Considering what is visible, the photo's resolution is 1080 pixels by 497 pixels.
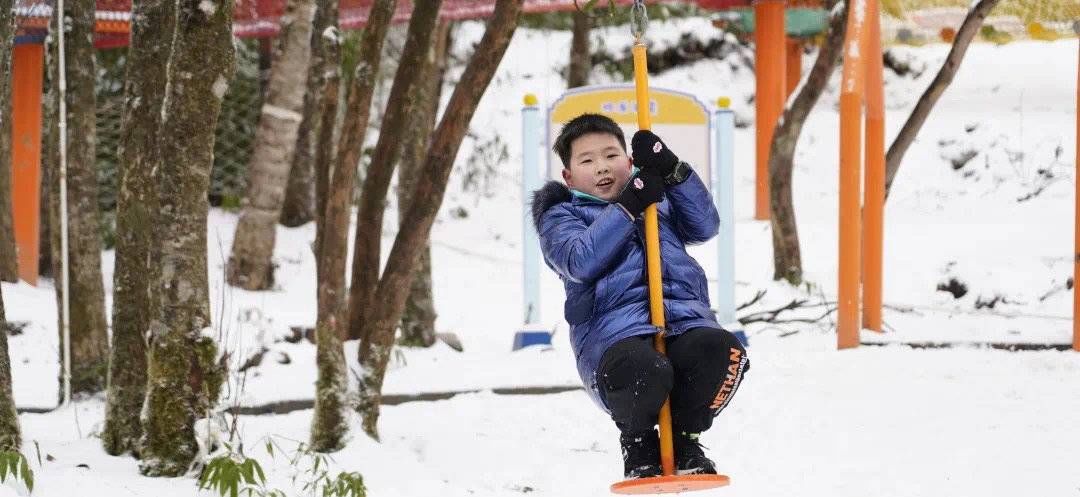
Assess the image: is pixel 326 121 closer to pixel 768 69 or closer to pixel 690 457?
pixel 690 457

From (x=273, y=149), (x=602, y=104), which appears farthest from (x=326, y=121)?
(x=273, y=149)

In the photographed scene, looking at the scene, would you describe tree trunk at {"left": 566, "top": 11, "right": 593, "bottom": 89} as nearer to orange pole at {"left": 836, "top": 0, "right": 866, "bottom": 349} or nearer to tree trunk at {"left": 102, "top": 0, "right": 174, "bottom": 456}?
orange pole at {"left": 836, "top": 0, "right": 866, "bottom": 349}

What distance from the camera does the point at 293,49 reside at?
39.0 ft

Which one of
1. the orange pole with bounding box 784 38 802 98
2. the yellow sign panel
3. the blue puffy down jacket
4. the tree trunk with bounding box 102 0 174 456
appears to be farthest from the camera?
the orange pole with bounding box 784 38 802 98

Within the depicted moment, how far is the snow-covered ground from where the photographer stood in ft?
19.8

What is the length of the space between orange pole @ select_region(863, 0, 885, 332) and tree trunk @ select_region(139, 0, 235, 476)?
4980mm

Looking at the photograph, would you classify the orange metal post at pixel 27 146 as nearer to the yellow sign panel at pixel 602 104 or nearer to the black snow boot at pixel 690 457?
the yellow sign panel at pixel 602 104

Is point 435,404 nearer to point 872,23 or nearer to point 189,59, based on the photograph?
point 189,59

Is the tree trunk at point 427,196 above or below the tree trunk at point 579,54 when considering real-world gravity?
below

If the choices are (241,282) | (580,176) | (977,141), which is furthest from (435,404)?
(977,141)

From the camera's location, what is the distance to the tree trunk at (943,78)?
955 centimetres

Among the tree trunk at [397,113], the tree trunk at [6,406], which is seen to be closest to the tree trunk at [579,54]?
the tree trunk at [397,113]

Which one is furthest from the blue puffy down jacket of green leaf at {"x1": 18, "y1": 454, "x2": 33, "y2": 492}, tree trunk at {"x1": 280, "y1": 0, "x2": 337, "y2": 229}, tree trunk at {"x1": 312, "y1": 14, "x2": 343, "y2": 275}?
tree trunk at {"x1": 280, "y1": 0, "x2": 337, "y2": 229}

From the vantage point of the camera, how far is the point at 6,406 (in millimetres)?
5082
